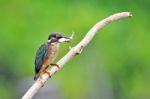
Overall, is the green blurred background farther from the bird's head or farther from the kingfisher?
the bird's head

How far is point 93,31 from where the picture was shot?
7.00ft

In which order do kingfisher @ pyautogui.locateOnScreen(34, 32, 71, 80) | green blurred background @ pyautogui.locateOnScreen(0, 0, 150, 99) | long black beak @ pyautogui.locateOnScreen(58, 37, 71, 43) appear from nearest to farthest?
long black beak @ pyautogui.locateOnScreen(58, 37, 71, 43) → kingfisher @ pyautogui.locateOnScreen(34, 32, 71, 80) → green blurred background @ pyautogui.locateOnScreen(0, 0, 150, 99)

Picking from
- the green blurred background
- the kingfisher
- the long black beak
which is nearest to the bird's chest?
the kingfisher

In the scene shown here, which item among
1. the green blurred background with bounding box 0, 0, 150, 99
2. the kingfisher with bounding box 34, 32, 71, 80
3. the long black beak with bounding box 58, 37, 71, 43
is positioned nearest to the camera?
the long black beak with bounding box 58, 37, 71, 43

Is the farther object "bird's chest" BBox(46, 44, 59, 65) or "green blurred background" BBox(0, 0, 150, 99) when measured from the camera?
"green blurred background" BBox(0, 0, 150, 99)

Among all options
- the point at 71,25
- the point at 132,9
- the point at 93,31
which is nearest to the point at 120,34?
the point at 132,9

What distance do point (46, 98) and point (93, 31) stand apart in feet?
17.0

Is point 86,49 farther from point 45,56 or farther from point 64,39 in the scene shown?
point 64,39

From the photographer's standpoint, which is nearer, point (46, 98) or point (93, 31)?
point (93, 31)

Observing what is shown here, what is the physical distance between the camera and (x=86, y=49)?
713 cm

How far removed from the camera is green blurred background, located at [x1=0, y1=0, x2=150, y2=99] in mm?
6504

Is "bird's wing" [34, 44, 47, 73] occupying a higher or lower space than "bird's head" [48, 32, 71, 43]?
lower

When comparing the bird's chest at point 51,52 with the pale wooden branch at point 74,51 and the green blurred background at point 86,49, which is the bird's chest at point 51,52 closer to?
the pale wooden branch at point 74,51

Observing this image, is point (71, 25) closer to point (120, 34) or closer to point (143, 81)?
point (120, 34)
